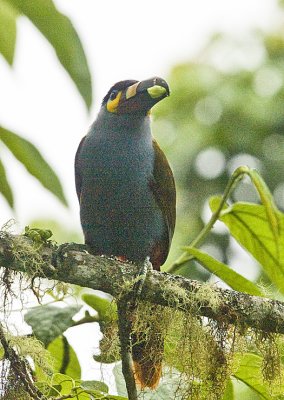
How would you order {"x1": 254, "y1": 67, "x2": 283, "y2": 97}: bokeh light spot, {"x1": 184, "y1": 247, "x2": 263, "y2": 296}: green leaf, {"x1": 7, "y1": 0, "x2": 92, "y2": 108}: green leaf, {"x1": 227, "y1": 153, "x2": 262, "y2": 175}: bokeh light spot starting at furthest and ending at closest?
{"x1": 254, "y1": 67, "x2": 283, "y2": 97}: bokeh light spot
{"x1": 227, "y1": 153, "x2": 262, "y2": 175}: bokeh light spot
{"x1": 184, "y1": 247, "x2": 263, "y2": 296}: green leaf
{"x1": 7, "y1": 0, "x2": 92, "y2": 108}: green leaf

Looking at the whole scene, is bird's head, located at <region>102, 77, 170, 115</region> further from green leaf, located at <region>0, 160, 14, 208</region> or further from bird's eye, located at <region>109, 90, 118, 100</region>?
green leaf, located at <region>0, 160, 14, 208</region>

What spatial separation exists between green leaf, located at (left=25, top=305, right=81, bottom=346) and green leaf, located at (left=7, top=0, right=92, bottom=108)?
737 millimetres

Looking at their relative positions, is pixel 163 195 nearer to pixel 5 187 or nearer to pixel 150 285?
pixel 150 285

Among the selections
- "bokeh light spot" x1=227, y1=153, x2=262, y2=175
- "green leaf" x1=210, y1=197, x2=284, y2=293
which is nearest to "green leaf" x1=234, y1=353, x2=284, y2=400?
"green leaf" x1=210, y1=197, x2=284, y2=293

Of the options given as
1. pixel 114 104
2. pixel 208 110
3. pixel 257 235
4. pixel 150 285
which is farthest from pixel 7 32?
pixel 208 110

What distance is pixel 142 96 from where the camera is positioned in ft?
8.93

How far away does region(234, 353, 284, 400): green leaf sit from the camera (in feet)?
6.40

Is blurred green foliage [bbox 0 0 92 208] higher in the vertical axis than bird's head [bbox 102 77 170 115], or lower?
higher

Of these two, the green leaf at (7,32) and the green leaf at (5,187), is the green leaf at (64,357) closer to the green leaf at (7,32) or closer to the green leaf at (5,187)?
the green leaf at (5,187)

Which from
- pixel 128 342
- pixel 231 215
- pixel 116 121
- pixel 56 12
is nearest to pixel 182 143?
pixel 116 121

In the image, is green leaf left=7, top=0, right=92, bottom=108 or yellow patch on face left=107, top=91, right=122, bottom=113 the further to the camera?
yellow patch on face left=107, top=91, right=122, bottom=113

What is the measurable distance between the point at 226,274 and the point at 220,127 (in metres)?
5.15

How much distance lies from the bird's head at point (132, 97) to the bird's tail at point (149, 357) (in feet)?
2.55

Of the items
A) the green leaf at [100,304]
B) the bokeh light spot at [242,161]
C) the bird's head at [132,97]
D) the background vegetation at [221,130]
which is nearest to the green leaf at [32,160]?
the green leaf at [100,304]
